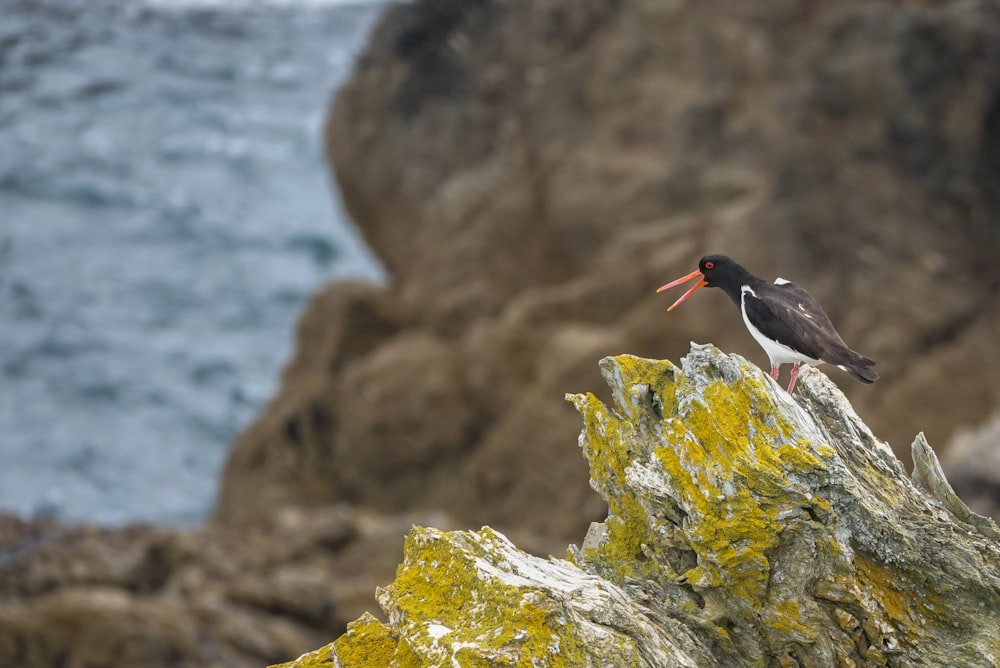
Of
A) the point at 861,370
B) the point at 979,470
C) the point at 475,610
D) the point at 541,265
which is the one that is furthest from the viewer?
the point at 541,265

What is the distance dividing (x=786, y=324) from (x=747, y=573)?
13.9 ft

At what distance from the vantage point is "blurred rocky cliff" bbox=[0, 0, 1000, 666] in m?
36.6

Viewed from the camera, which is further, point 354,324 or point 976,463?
point 354,324

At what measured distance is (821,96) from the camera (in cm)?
4012

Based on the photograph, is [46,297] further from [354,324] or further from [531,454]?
[531,454]

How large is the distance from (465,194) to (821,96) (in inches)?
656

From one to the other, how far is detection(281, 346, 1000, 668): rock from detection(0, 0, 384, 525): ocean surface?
5150 cm

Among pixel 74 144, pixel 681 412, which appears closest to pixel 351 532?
pixel 681 412

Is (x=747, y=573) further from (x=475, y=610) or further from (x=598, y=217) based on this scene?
(x=598, y=217)

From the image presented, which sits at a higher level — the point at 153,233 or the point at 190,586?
the point at 153,233

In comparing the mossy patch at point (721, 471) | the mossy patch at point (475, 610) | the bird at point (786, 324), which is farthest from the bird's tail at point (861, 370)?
the mossy patch at point (475, 610)

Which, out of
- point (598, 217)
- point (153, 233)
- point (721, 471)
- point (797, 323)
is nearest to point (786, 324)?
point (797, 323)

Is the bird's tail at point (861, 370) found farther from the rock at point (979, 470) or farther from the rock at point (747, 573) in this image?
the rock at point (979, 470)

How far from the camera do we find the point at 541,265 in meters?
47.6
